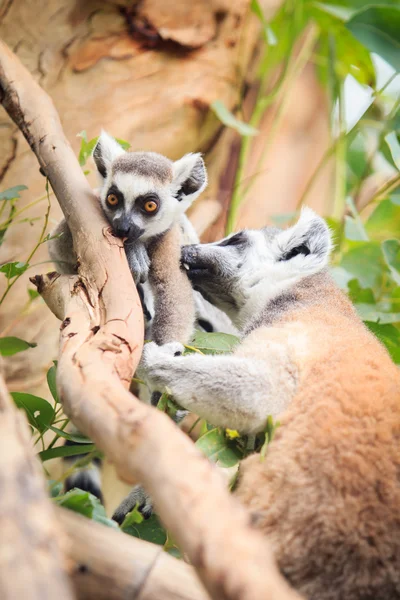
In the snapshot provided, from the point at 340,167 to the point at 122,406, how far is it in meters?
4.14

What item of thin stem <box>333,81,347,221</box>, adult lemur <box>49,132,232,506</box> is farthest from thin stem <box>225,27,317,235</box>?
adult lemur <box>49,132,232,506</box>

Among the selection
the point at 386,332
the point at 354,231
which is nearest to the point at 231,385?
the point at 386,332

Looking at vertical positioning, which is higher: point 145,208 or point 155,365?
point 145,208

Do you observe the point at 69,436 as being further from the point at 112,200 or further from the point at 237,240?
the point at 237,240

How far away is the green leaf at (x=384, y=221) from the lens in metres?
4.73

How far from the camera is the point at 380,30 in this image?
13.0 ft

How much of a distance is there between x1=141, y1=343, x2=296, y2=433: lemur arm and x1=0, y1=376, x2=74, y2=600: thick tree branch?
1.00 m

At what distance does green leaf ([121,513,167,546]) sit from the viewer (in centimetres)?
230

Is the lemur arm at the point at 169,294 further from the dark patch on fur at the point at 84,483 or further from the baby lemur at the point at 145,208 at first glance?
the dark patch on fur at the point at 84,483

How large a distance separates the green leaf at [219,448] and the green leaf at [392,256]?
202cm

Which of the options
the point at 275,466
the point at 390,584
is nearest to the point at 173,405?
the point at 275,466

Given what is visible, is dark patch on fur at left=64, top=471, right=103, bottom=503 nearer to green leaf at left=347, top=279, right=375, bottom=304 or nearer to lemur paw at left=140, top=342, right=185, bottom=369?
lemur paw at left=140, top=342, right=185, bottom=369

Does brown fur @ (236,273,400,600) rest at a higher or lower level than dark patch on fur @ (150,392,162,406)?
higher

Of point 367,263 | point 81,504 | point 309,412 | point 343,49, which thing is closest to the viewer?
point 81,504
